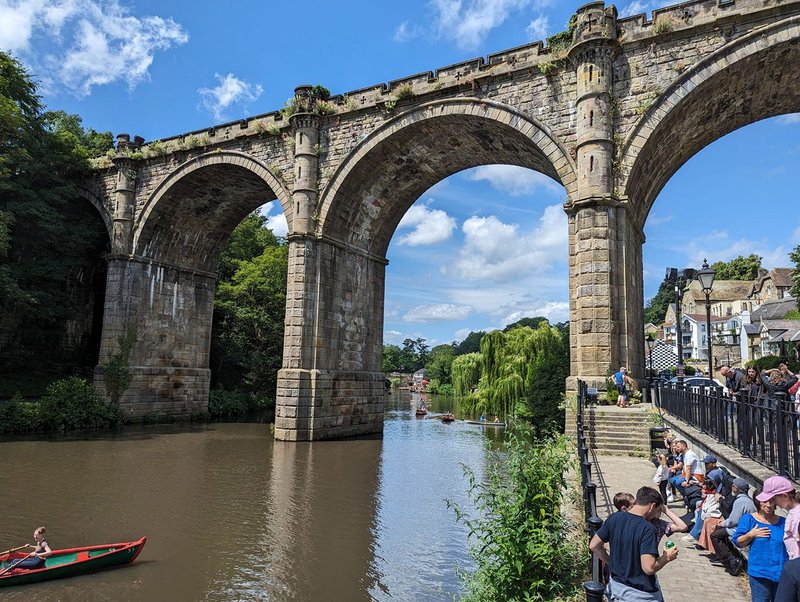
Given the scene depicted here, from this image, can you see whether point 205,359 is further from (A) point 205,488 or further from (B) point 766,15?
(B) point 766,15

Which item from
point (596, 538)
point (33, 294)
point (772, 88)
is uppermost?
point (772, 88)

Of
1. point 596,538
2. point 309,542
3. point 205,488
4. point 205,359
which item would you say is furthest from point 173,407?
point 596,538

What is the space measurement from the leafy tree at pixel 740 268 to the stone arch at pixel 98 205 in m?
67.0

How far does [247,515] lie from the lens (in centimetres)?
936

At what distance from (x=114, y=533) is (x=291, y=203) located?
1209cm

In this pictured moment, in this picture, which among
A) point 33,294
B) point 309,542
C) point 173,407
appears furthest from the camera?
point 173,407

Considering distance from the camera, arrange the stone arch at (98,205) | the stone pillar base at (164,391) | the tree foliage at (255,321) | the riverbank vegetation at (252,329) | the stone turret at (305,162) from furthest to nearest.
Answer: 1. the tree foliage at (255,321)
2. the riverbank vegetation at (252,329)
3. the stone arch at (98,205)
4. the stone pillar base at (164,391)
5. the stone turret at (305,162)

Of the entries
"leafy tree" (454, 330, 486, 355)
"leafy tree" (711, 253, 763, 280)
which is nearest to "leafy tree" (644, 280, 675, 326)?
"leafy tree" (711, 253, 763, 280)

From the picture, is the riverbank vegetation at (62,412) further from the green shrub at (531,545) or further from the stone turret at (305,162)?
the green shrub at (531,545)

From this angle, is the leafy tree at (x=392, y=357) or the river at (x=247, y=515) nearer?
the river at (x=247, y=515)

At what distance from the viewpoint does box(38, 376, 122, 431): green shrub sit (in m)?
19.2

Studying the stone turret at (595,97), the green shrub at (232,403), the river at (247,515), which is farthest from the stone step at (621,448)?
the green shrub at (232,403)

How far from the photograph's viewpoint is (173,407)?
2314 centimetres

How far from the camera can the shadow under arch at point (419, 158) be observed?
15084 millimetres
